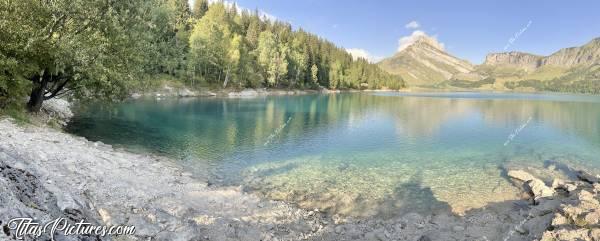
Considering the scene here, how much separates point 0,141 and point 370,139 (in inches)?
1315

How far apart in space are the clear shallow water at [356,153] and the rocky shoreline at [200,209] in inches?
87.3

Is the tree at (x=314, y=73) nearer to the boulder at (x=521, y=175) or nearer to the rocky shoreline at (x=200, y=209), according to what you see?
the boulder at (x=521, y=175)

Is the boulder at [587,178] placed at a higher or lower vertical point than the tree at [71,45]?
lower

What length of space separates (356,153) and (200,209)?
20230 mm

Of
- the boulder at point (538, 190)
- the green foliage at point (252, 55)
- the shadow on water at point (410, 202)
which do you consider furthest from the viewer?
the green foliage at point (252, 55)

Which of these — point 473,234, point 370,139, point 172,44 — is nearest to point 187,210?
point 473,234

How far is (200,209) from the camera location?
16578 millimetres

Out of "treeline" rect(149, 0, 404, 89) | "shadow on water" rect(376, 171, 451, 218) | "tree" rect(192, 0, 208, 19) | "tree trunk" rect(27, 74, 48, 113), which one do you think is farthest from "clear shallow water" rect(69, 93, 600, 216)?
"tree" rect(192, 0, 208, 19)

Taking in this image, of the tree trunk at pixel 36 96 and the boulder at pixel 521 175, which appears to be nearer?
the boulder at pixel 521 175

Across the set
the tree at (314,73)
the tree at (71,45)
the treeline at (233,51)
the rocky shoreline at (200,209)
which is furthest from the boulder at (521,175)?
the tree at (314,73)

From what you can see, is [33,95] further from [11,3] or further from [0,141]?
[0,141]

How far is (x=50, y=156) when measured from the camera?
55.8ft

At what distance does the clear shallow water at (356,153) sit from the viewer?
22453 mm

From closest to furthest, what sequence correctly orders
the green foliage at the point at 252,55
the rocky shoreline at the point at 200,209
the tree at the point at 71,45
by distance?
the rocky shoreline at the point at 200,209 → the tree at the point at 71,45 → the green foliage at the point at 252,55
